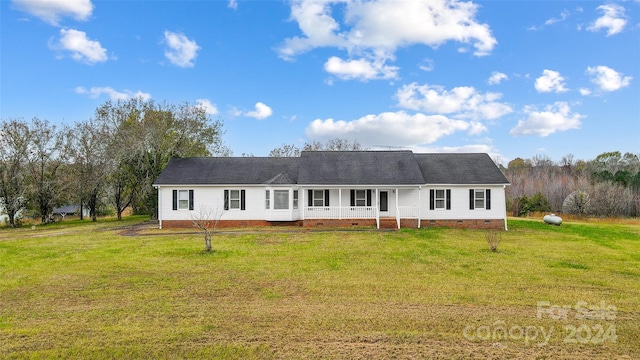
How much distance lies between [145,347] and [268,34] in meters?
23.1

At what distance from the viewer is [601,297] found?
8.71 meters

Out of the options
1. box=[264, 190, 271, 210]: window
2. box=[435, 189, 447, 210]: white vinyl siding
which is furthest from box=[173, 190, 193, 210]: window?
box=[435, 189, 447, 210]: white vinyl siding

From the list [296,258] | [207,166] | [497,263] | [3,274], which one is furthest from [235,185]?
[497,263]

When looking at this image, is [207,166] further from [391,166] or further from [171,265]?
[171,265]

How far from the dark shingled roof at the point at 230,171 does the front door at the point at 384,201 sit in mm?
5783

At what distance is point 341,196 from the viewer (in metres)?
24.6

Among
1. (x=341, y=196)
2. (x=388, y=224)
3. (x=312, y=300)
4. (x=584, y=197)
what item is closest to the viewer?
(x=312, y=300)

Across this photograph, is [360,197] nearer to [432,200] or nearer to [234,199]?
[432,200]

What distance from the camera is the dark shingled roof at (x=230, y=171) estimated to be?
949 inches

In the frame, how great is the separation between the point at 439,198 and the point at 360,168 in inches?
212

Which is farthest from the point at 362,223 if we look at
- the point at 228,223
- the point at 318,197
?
the point at 228,223

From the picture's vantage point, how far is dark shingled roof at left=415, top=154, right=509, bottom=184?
2367 cm

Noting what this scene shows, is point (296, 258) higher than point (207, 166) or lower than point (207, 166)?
lower

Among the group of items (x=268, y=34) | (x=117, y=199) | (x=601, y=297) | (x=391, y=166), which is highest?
(x=268, y=34)
